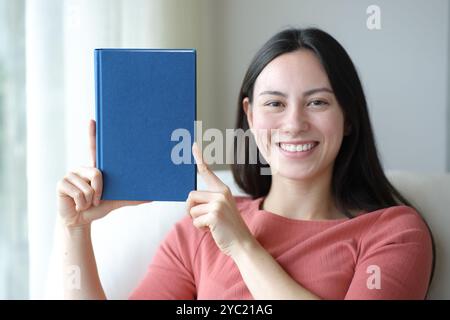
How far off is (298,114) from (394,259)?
0.77 feet

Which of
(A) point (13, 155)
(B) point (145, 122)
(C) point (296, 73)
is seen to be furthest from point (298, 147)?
(A) point (13, 155)

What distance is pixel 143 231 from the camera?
1.08 m

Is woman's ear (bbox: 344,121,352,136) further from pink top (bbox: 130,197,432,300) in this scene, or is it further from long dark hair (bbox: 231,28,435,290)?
pink top (bbox: 130,197,432,300)

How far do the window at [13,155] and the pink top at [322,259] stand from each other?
0.37 meters

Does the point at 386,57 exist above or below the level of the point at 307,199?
above

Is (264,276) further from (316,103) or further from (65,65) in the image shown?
(65,65)

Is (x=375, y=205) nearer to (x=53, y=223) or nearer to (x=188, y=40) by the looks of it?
(x=188, y=40)

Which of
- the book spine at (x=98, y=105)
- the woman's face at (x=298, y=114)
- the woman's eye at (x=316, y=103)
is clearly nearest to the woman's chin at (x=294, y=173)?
the woman's face at (x=298, y=114)

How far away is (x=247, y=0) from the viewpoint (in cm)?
114

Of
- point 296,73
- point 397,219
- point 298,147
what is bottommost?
point 397,219

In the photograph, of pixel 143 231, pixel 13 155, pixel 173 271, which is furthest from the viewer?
pixel 13 155

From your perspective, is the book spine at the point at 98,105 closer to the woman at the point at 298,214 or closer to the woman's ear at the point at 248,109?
the woman at the point at 298,214

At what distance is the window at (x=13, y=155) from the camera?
116 centimetres

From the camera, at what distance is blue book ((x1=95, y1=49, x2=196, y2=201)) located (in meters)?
0.75
